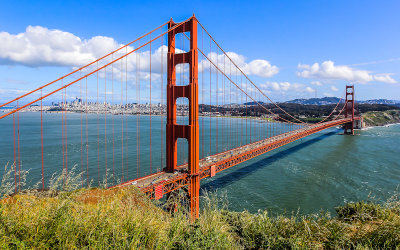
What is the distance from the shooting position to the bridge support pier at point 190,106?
14180 mm

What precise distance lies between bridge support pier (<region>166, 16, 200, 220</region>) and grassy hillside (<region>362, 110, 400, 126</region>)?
244 ft

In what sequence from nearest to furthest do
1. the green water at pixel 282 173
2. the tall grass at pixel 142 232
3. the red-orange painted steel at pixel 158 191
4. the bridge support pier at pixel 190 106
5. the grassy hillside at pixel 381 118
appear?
the tall grass at pixel 142 232
the red-orange painted steel at pixel 158 191
the bridge support pier at pixel 190 106
the green water at pixel 282 173
the grassy hillside at pixel 381 118

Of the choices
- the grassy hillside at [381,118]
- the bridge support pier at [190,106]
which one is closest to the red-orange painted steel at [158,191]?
the bridge support pier at [190,106]

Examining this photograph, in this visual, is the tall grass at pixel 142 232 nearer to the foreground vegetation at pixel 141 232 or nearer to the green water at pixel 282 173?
the foreground vegetation at pixel 141 232

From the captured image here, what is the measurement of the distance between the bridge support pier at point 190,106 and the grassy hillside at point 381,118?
74.3m

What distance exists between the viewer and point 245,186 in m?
20.0

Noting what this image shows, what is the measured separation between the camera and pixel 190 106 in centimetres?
1415

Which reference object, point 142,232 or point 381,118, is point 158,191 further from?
point 381,118

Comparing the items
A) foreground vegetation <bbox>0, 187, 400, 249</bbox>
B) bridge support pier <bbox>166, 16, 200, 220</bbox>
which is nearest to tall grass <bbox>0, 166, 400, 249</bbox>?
foreground vegetation <bbox>0, 187, 400, 249</bbox>

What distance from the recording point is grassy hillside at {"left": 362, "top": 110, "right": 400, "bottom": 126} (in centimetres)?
7129

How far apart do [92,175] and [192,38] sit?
15.3 metres

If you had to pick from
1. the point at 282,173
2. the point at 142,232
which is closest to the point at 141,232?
the point at 142,232

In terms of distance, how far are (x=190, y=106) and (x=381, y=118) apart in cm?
8884

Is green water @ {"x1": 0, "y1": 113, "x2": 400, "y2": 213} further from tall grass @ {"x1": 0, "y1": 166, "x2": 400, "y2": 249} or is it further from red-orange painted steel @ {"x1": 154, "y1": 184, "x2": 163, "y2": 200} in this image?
tall grass @ {"x1": 0, "y1": 166, "x2": 400, "y2": 249}
